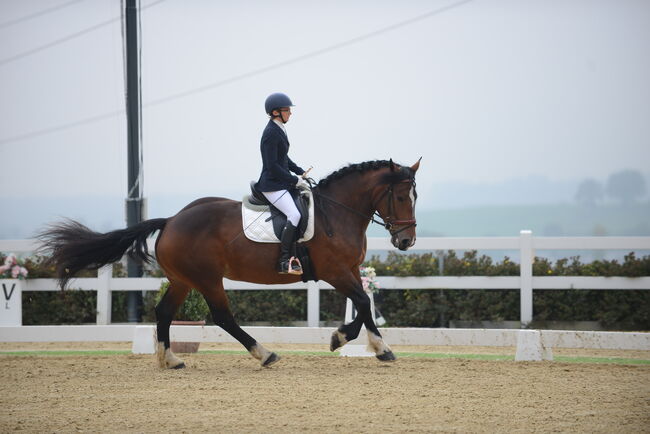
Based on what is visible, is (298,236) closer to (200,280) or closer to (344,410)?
(200,280)

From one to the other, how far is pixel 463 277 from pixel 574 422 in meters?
6.57

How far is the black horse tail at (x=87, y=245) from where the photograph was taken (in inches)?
310

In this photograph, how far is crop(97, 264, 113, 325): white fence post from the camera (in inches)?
453

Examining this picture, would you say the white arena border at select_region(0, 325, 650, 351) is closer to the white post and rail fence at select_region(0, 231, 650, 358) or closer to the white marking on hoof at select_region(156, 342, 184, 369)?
the white marking on hoof at select_region(156, 342, 184, 369)

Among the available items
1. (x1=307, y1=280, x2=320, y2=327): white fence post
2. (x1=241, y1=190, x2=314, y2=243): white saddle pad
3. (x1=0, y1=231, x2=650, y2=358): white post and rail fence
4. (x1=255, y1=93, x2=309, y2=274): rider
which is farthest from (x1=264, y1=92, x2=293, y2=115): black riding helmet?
(x1=307, y1=280, x2=320, y2=327): white fence post

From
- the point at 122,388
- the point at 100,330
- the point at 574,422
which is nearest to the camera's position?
the point at 574,422

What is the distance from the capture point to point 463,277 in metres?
11.3

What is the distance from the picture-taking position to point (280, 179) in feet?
24.1

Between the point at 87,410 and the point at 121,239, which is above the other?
the point at 121,239

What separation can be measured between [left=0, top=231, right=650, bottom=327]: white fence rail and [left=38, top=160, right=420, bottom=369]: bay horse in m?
3.35

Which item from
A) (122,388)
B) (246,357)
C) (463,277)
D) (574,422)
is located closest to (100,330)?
(246,357)

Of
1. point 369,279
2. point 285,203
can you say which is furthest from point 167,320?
point 369,279

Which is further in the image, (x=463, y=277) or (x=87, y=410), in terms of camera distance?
(x=463, y=277)

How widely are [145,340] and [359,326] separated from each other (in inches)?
112
